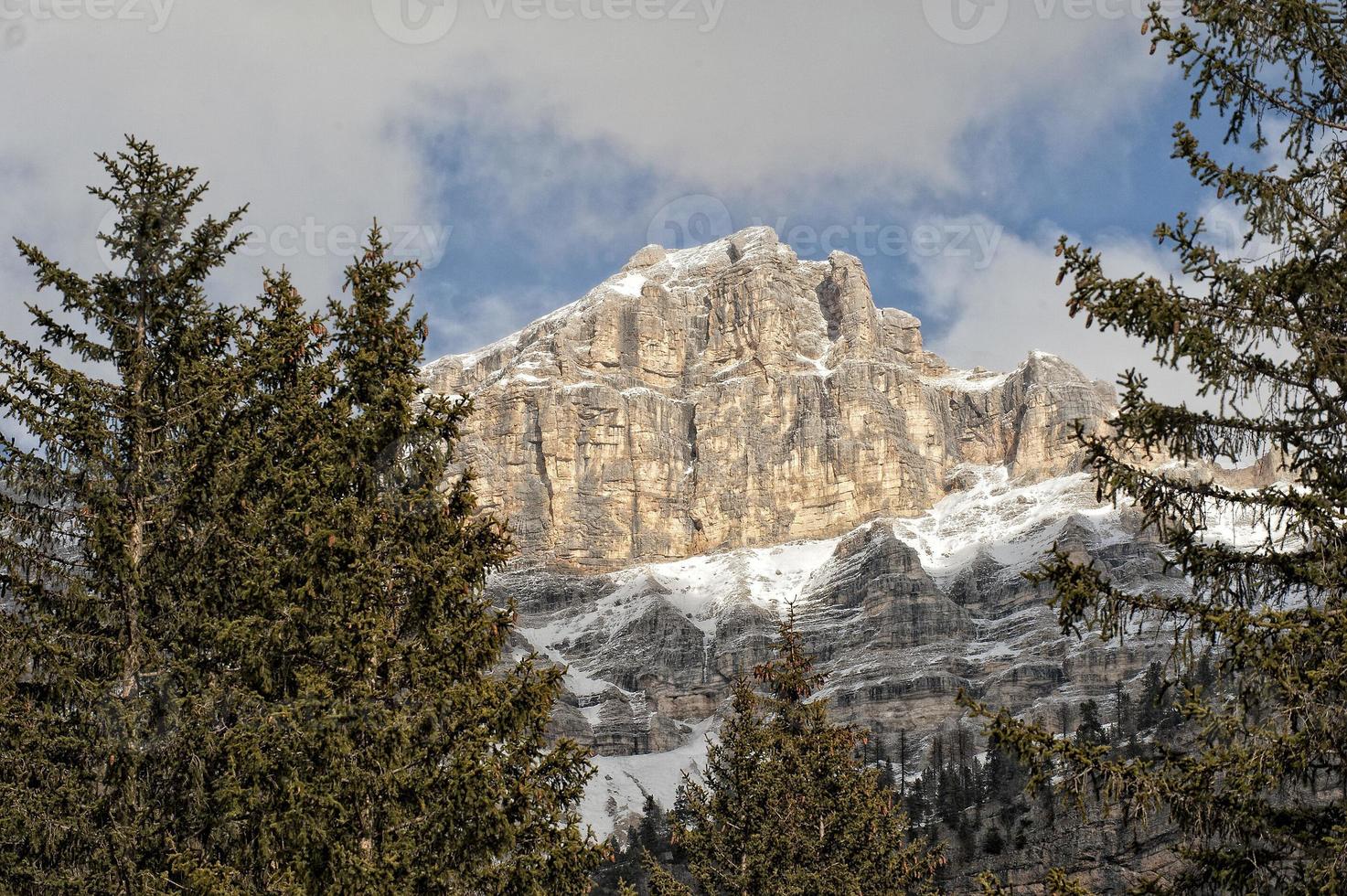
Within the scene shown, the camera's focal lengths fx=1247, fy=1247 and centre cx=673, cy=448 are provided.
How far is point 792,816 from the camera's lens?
26.8 meters

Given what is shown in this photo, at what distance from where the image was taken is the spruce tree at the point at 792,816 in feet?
85.9

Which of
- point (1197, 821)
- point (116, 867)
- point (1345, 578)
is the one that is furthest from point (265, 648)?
point (1345, 578)

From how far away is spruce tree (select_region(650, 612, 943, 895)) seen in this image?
85.9 feet

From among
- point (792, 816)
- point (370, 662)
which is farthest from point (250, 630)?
point (792, 816)

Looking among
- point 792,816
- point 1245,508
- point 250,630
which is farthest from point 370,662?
point 792,816

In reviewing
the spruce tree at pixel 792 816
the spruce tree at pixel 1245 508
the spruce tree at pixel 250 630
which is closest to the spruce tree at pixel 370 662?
the spruce tree at pixel 250 630

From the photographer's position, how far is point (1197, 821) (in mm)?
10094

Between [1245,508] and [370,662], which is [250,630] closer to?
[370,662]

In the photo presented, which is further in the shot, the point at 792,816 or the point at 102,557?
the point at 792,816

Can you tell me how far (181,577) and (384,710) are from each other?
11.7 ft

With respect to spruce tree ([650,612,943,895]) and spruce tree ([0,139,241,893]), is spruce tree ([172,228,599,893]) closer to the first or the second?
spruce tree ([0,139,241,893])

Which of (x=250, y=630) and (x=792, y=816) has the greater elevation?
(x=250, y=630)

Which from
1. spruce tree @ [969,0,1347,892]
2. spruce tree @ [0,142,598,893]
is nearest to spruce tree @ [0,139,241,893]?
spruce tree @ [0,142,598,893]

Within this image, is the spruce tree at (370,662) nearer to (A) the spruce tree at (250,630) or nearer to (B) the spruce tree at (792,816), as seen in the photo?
(A) the spruce tree at (250,630)
